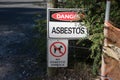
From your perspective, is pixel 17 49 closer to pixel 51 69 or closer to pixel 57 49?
pixel 51 69

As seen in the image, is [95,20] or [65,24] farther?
[65,24]

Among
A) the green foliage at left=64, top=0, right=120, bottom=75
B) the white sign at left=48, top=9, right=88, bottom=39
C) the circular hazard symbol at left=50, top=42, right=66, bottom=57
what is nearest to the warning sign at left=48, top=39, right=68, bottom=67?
the circular hazard symbol at left=50, top=42, right=66, bottom=57

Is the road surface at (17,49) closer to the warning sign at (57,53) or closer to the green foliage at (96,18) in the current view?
the warning sign at (57,53)

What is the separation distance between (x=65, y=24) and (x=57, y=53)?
1.82 feet

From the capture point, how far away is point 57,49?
6.02 meters

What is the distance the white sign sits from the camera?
5.82 m

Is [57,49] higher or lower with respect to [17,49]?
higher

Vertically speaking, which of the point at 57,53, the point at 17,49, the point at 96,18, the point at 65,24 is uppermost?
the point at 96,18

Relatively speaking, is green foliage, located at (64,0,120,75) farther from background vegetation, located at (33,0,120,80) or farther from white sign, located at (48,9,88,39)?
white sign, located at (48,9,88,39)

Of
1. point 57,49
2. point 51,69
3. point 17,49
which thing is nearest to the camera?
point 57,49

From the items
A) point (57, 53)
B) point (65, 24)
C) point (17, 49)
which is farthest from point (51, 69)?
point (17, 49)

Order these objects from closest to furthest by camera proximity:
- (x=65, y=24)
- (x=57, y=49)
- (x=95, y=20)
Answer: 1. (x=95, y=20)
2. (x=65, y=24)
3. (x=57, y=49)

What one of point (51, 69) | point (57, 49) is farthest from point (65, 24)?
point (51, 69)

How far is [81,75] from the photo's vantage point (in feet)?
20.5
